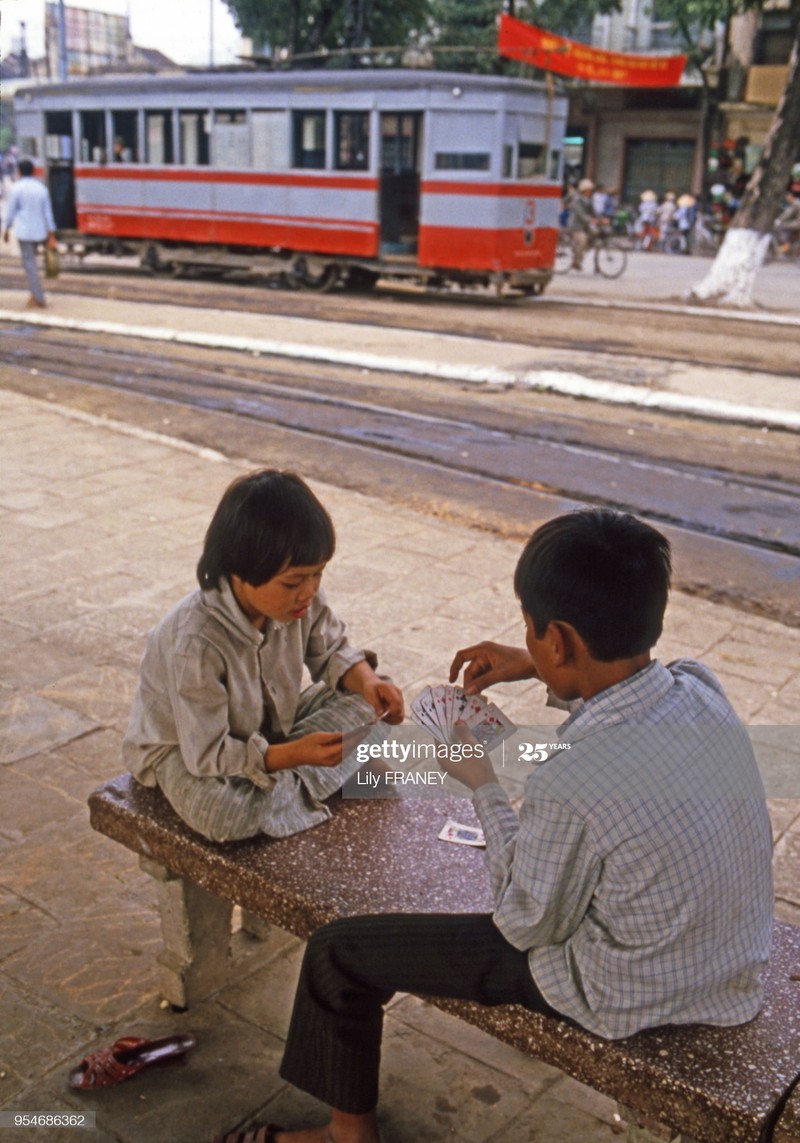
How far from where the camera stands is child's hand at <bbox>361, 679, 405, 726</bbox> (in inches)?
106

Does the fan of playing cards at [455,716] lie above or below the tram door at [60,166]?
below

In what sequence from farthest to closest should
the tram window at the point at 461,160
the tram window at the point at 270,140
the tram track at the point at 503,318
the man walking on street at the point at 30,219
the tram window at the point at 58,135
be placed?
the tram window at the point at 58,135, the tram window at the point at 270,140, the tram window at the point at 461,160, the man walking on street at the point at 30,219, the tram track at the point at 503,318

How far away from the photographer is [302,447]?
8.42m

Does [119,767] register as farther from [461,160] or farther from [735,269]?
[735,269]

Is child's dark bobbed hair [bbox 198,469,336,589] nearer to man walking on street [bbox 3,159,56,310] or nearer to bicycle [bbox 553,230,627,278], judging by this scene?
man walking on street [bbox 3,159,56,310]

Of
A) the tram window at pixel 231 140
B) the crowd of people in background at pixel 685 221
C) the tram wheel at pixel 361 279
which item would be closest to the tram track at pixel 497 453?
the tram window at pixel 231 140

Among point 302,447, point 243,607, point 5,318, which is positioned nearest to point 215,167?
point 5,318

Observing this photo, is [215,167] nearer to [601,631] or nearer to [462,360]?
[462,360]

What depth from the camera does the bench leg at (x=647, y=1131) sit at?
1926 mm

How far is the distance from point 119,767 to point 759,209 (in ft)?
53.3

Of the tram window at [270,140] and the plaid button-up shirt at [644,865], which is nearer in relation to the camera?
the plaid button-up shirt at [644,865]

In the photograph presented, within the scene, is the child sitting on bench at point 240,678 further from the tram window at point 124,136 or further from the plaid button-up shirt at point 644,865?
the tram window at point 124,136

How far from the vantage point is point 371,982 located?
6.91 feet

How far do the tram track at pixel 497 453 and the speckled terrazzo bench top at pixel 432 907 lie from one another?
3.50 meters
